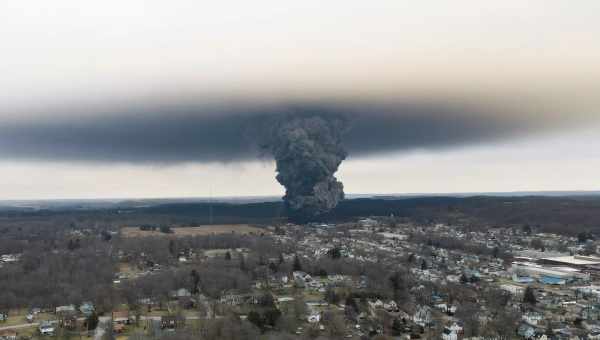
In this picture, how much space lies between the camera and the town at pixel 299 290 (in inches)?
1780

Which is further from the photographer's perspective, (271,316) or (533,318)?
(533,318)

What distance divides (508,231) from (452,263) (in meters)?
51.0

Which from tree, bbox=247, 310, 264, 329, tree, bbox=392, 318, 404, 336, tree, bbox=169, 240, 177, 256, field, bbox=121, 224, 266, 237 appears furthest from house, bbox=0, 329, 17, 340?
field, bbox=121, 224, 266, 237

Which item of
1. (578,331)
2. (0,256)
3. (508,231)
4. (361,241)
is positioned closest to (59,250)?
(0,256)

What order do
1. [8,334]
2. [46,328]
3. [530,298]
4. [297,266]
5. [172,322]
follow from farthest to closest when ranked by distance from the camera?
[297,266], [530,298], [172,322], [46,328], [8,334]

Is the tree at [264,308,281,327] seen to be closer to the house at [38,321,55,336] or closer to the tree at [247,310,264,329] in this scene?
the tree at [247,310,264,329]

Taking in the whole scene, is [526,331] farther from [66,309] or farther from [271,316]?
[66,309]

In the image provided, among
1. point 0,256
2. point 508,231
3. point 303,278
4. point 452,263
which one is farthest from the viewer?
point 508,231

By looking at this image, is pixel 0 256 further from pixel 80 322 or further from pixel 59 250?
pixel 80 322

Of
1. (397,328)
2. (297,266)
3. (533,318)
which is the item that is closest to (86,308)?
(297,266)

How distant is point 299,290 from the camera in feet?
201

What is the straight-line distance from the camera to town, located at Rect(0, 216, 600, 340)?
45.2m

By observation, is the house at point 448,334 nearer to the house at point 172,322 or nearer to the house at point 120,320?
the house at point 172,322

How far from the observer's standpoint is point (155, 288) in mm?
58719
